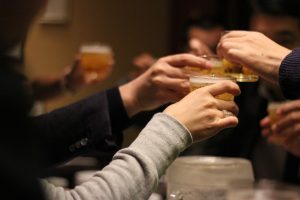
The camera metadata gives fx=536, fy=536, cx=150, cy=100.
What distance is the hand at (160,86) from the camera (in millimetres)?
1441

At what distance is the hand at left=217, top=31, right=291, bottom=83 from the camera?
121 centimetres

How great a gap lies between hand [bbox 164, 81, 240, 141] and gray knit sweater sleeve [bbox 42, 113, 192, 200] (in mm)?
31

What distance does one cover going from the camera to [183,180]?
4.21 feet

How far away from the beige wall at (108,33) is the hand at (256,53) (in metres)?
2.22

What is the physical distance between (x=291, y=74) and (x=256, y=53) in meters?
0.10

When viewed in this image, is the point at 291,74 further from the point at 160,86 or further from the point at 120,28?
the point at 120,28

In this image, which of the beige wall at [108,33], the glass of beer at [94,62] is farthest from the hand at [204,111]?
the beige wall at [108,33]

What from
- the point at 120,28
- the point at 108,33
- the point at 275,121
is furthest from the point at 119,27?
the point at 275,121

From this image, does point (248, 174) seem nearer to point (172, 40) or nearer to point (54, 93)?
point (54, 93)

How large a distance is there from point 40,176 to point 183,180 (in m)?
0.70

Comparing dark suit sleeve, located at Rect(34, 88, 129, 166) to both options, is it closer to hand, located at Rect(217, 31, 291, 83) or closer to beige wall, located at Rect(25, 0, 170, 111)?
hand, located at Rect(217, 31, 291, 83)

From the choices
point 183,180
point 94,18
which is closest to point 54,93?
point 183,180

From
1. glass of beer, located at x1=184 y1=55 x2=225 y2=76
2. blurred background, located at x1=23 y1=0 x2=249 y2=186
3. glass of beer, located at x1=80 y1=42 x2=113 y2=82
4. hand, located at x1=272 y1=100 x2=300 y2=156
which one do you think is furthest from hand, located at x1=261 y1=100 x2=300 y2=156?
blurred background, located at x1=23 y1=0 x2=249 y2=186

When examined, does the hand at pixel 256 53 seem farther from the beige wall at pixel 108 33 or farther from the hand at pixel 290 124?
the beige wall at pixel 108 33
